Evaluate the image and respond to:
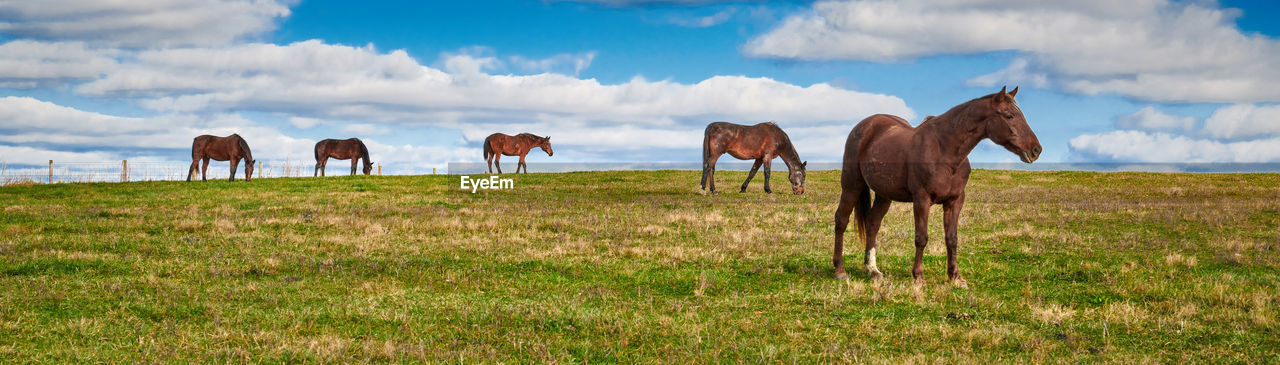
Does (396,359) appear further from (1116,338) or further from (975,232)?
(975,232)

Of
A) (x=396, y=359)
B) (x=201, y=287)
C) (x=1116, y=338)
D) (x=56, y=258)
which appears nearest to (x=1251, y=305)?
(x=1116, y=338)

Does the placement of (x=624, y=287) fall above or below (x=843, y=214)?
below

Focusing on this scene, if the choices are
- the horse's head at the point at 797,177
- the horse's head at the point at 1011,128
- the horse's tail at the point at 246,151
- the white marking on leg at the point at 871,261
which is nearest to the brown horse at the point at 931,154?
the horse's head at the point at 1011,128

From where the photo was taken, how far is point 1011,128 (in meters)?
8.82

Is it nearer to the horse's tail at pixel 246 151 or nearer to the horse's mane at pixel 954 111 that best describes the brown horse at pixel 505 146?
the horse's tail at pixel 246 151

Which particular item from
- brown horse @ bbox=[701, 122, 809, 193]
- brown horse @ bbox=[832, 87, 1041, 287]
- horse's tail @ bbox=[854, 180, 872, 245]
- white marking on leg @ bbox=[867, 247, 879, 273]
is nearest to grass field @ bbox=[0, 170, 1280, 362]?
white marking on leg @ bbox=[867, 247, 879, 273]

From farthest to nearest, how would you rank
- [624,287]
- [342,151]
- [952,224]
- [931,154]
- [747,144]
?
[342,151] < [747,144] < [624,287] < [952,224] < [931,154]

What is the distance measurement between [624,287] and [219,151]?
3618 centimetres

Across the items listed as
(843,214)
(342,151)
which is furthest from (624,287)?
(342,151)

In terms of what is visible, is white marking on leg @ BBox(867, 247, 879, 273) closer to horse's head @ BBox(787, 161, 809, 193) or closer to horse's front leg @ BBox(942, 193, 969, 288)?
horse's front leg @ BBox(942, 193, 969, 288)

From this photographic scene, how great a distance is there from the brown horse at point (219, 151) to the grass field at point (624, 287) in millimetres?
19022

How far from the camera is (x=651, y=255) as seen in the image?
12766mm

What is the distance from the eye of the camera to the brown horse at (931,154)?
29.2ft

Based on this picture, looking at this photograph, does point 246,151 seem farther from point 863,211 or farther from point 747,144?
point 863,211
